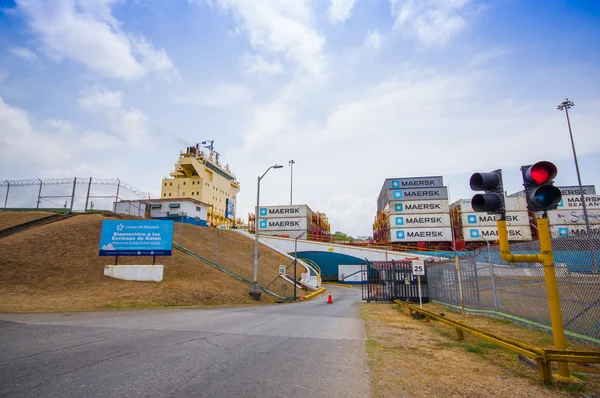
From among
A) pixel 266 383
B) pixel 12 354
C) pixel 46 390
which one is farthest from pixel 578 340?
pixel 12 354

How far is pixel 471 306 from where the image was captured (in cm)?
1222

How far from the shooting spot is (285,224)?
216 feet

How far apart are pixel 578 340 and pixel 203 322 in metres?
9.41

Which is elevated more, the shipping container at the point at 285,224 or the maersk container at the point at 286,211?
the maersk container at the point at 286,211

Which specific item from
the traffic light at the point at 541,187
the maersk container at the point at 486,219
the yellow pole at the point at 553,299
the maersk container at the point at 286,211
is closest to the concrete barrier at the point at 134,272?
the yellow pole at the point at 553,299

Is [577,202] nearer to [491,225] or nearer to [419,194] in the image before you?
[491,225]

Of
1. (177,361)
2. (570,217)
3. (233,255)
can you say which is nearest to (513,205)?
(570,217)

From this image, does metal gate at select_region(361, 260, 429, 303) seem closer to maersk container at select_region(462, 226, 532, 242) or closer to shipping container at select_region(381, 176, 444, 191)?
maersk container at select_region(462, 226, 532, 242)

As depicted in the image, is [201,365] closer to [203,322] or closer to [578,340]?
[203,322]

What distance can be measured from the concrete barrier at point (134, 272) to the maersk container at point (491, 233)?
54578mm

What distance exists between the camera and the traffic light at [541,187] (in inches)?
177

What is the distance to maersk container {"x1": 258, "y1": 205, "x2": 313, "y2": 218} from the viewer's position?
66.1 m

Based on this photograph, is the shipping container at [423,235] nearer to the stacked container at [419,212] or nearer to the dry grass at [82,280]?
the stacked container at [419,212]

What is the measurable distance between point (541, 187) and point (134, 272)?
18.4m
